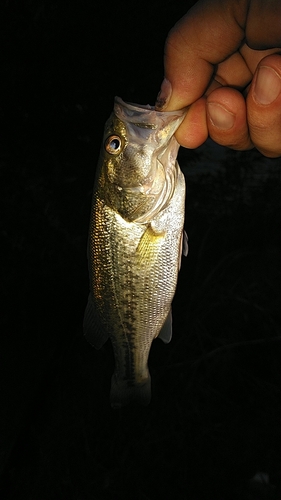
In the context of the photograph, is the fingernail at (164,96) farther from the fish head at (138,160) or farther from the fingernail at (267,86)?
the fingernail at (267,86)

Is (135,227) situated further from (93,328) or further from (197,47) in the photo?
(197,47)

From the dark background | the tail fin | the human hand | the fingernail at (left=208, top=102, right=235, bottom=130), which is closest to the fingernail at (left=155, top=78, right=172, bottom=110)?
the human hand

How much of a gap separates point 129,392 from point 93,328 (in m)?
0.55

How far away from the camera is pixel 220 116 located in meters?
1.55

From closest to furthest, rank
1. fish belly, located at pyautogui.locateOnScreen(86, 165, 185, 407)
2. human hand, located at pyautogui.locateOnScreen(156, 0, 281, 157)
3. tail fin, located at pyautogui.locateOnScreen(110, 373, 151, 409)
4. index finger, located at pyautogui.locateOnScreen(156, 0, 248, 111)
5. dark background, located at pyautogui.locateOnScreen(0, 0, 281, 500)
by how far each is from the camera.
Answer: human hand, located at pyautogui.locateOnScreen(156, 0, 281, 157), index finger, located at pyautogui.locateOnScreen(156, 0, 248, 111), fish belly, located at pyautogui.locateOnScreen(86, 165, 185, 407), tail fin, located at pyautogui.locateOnScreen(110, 373, 151, 409), dark background, located at pyautogui.locateOnScreen(0, 0, 281, 500)

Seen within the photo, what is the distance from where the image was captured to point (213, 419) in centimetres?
432

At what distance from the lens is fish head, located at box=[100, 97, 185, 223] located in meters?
1.50

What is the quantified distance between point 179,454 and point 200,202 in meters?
3.13

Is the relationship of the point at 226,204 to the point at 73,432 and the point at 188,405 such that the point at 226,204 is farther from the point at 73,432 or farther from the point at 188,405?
the point at 73,432

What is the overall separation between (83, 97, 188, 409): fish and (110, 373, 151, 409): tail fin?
35cm

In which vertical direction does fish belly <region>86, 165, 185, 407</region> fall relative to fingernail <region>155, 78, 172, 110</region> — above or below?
below

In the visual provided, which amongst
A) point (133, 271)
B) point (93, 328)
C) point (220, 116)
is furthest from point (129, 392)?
point (220, 116)

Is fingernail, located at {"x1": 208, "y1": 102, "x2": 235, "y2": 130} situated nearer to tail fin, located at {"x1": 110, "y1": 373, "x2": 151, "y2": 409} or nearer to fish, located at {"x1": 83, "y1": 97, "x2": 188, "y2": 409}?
fish, located at {"x1": 83, "y1": 97, "x2": 188, "y2": 409}

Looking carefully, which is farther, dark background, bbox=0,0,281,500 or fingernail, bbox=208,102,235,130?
dark background, bbox=0,0,281,500
